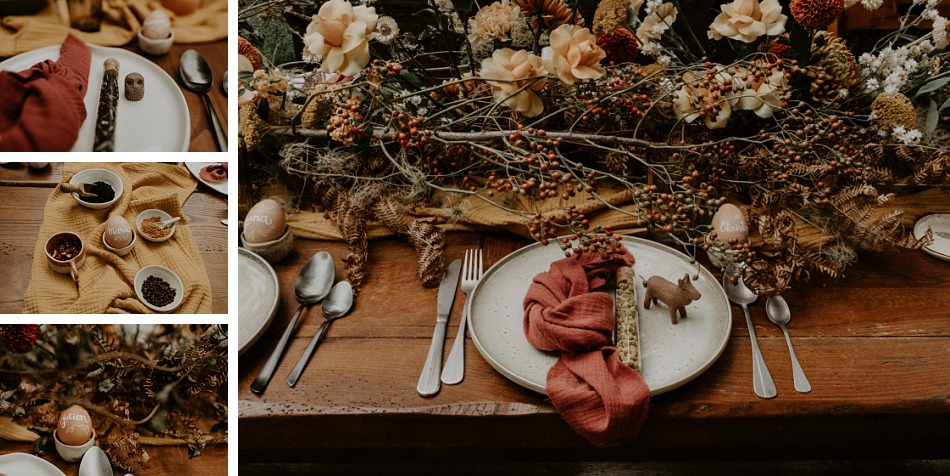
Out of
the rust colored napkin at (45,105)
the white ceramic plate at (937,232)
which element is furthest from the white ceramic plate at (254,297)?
the white ceramic plate at (937,232)

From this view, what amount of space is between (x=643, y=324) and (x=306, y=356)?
502 mm

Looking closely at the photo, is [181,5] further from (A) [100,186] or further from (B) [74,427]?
(B) [74,427]

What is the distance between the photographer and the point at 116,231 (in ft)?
2.82

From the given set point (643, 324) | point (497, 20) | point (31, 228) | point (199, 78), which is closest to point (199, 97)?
point (199, 78)

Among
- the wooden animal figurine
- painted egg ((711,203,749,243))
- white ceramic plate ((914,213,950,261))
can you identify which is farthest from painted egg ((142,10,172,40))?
white ceramic plate ((914,213,950,261))

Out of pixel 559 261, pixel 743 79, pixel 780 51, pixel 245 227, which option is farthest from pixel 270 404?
pixel 780 51

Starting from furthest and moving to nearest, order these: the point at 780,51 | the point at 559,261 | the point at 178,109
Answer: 1. the point at 780,51
2. the point at 559,261
3. the point at 178,109

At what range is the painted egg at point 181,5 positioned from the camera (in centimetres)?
81

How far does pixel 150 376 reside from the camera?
1136 millimetres

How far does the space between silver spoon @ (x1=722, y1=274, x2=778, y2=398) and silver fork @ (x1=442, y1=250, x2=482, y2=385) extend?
0.40 metres

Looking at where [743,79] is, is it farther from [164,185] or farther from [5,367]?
[5,367]

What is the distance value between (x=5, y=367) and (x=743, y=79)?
1365mm

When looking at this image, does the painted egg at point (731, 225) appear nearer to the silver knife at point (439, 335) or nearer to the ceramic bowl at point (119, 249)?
the silver knife at point (439, 335)

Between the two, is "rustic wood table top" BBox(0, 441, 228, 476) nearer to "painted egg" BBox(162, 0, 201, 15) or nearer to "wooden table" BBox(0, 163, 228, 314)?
"wooden table" BBox(0, 163, 228, 314)
